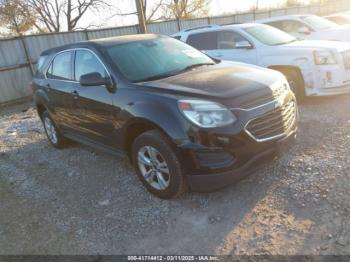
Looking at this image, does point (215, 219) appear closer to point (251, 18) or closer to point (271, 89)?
point (271, 89)

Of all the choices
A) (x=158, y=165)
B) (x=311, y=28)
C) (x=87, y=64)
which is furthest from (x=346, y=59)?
(x=87, y=64)

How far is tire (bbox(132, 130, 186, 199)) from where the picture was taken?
130 inches

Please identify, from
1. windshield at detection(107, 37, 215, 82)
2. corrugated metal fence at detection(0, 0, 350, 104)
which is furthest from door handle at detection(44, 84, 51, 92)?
corrugated metal fence at detection(0, 0, 350, 104)

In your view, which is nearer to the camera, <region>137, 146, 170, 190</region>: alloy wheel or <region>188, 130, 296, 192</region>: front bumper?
<region>188, 130, 296, 192</region>: front bumper

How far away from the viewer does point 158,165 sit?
3537 mm

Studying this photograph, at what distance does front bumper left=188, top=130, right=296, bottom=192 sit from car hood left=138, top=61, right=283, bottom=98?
61 cm

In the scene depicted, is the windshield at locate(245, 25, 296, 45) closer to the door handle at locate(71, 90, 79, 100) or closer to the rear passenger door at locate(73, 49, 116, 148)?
the rear passenger door at locate(73, 49, 116, 148)

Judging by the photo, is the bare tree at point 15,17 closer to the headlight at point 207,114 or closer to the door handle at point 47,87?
the door handle at point 47,87

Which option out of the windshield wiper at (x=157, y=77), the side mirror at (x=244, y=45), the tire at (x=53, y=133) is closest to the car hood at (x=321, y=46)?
the side mirror at (x=244, y=45)

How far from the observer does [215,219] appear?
322cm

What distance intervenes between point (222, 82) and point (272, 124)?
26.5 inches

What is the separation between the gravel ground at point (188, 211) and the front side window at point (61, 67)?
54.2 inches

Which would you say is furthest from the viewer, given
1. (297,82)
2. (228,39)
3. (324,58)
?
(228,39)

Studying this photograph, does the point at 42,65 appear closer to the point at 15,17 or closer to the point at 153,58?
the point at 153,58
